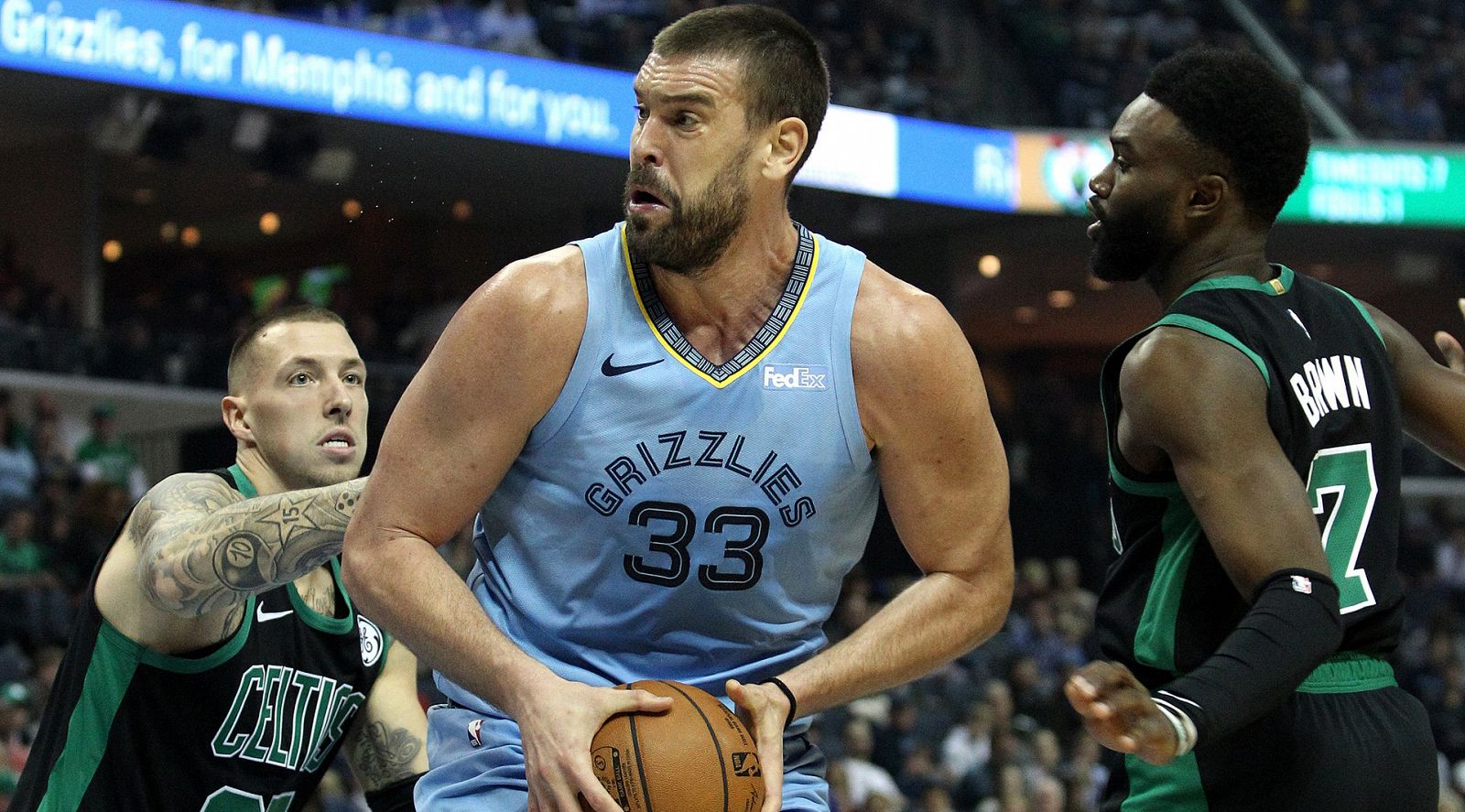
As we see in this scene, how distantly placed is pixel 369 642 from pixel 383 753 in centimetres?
29

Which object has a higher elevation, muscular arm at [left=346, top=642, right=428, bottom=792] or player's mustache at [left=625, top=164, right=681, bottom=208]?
player's mustache at [left=625, top=164, right=681, bottom=208]

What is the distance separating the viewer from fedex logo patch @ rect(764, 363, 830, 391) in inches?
116

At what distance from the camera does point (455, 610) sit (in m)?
2.77

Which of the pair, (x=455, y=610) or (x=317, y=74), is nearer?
(x=455, y=610)

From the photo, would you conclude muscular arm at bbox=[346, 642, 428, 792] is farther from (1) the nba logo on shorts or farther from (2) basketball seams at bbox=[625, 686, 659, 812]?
(2) basketball seams at bbox=[625, 686, 659, 812]

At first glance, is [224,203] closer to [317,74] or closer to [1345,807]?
[317,74]

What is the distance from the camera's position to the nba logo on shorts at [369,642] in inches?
169

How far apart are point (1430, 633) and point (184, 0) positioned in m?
12.6

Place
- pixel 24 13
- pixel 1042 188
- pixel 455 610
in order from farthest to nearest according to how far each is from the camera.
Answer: pixel 1042 188 → pixel 24 13 → pixel 455 610

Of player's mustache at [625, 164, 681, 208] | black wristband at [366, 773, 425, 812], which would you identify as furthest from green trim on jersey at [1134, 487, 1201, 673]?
black wristband at [366, 773, 425, 812]

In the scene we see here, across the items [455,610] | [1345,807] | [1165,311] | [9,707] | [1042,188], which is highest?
[1042,188]

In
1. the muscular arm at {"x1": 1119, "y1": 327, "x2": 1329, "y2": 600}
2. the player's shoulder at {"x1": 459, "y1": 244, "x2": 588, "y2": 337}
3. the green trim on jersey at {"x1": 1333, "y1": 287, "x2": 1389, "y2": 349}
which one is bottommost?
the muscular arm at {"x1": 1119, "y1": 327, "x2": 1329, "y2": 600}

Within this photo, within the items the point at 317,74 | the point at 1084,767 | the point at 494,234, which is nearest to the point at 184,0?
the point at 317,74

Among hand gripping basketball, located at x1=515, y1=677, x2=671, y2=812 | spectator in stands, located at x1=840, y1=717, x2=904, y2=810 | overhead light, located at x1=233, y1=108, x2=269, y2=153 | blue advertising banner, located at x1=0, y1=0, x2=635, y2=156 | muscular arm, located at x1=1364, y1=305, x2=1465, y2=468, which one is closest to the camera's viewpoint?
hand gripping basketball, located at x1=515, y1=677, x2=671, y2=812
